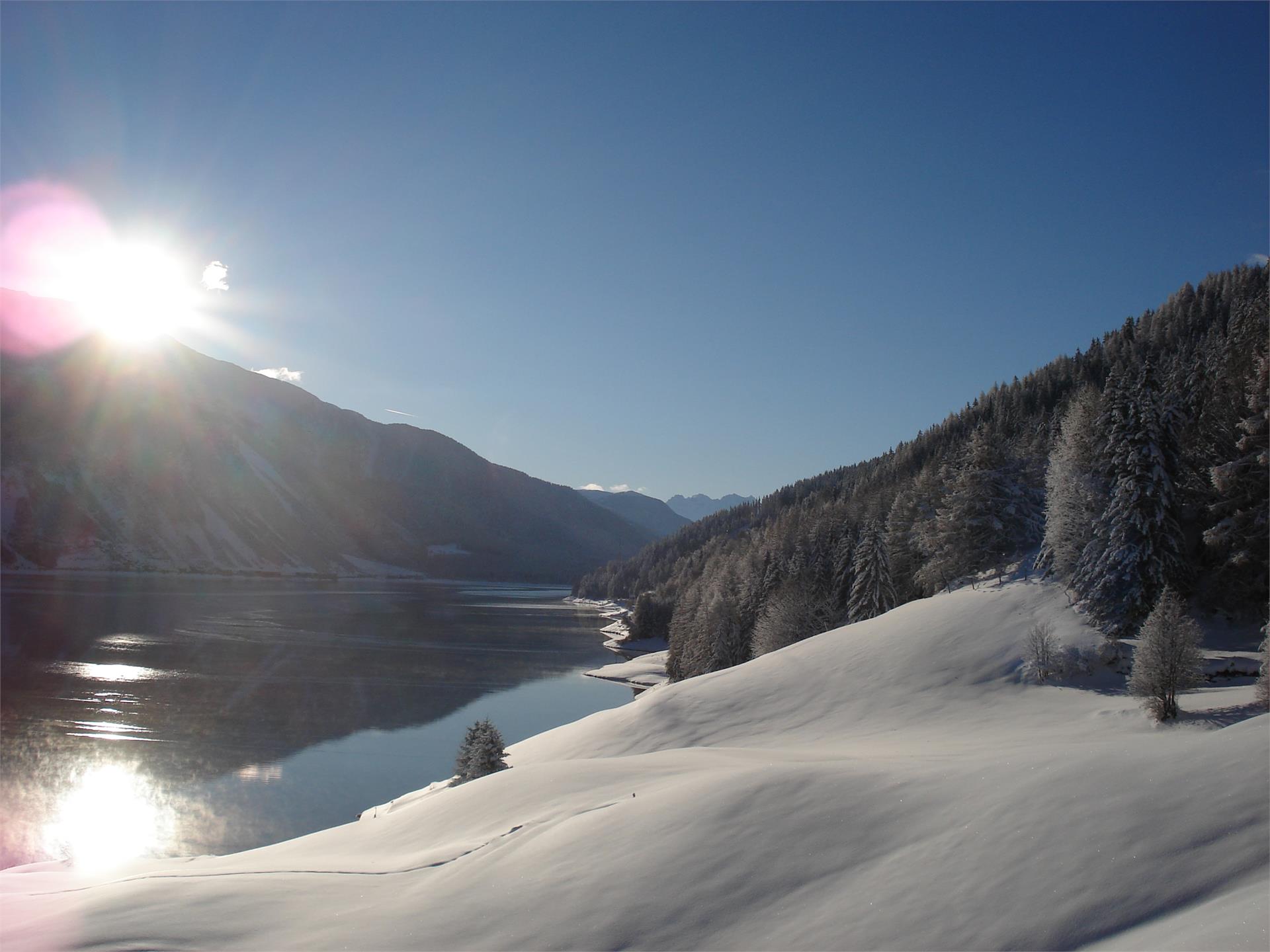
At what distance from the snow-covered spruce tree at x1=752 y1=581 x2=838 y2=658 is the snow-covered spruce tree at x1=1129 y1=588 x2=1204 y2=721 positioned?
27.6 meters

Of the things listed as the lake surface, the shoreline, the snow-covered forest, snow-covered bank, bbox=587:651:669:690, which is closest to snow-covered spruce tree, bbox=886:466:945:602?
the snow-covered forest

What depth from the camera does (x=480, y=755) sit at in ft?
99.0

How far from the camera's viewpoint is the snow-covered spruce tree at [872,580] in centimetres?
5228

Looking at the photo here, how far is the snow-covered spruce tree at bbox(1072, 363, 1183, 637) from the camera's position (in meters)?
31.2

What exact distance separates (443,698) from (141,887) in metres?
43.4

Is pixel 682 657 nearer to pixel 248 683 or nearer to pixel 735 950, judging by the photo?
pixel 248 683

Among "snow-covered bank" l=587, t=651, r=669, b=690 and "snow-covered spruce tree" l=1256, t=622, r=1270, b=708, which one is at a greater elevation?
"snow-covered spruce tree" l=1256, t=622, r=1270, b=708

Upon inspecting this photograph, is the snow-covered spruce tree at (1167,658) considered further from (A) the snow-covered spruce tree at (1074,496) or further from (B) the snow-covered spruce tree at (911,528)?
(B) the snow-covered spruce tree at (911,528)

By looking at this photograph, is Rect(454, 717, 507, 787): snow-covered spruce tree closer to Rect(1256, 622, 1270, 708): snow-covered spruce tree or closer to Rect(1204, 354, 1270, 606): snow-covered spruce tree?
Rect(1256, 622, 1270, 708): snow-covered spruce tree

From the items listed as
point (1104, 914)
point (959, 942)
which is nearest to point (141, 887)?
point (959, 942)

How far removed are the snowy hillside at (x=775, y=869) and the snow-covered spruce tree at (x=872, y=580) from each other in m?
31.0

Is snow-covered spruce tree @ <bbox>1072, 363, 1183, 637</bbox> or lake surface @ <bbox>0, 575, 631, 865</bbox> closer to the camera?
lake surface @ <bbox>0, 575, 631, 865</bbox>

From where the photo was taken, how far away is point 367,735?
147 ft

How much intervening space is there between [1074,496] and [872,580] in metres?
19.1
